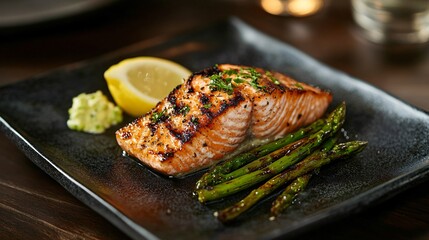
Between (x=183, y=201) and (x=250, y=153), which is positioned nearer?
(x=183, y=201)

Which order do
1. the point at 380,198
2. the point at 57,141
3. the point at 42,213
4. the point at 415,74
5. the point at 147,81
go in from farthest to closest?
the point at 415,74 → the point at 147,81 → the point at 57,141 → the point at 42,213 → the point at 380,198

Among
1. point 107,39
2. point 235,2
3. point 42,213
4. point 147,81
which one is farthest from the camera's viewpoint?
point 235,2

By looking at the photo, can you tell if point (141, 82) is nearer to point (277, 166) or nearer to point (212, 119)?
point (212, 119)

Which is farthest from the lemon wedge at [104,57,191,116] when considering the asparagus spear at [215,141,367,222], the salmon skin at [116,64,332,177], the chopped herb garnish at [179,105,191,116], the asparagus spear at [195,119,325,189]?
the asparagus spear at [215,141,367,222]

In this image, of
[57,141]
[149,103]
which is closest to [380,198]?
[149,103]

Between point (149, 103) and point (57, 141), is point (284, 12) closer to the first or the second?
point (149, 103)

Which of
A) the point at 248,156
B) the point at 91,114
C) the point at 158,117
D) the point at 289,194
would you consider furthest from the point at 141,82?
the point at 289,194

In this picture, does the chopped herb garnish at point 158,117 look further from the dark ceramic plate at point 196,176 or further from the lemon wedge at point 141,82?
the lemon wedge at point 141,82
